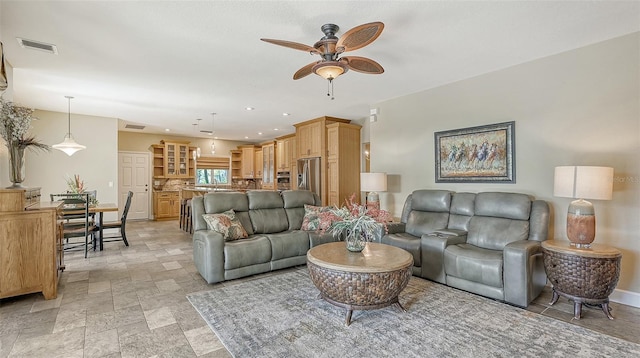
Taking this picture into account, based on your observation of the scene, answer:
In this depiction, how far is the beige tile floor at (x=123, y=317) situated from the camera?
7.11 ft

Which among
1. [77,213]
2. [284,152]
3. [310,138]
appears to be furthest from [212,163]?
[77,213]

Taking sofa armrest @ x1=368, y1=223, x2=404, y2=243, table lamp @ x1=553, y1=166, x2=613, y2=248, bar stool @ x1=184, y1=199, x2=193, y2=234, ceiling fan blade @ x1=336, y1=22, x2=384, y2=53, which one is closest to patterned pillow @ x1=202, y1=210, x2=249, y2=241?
sofa armrest @ x1=368, y1=223, x2=404, y2=243

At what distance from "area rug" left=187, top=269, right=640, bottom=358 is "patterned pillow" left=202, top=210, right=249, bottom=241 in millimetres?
790

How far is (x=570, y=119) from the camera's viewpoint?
332 cm

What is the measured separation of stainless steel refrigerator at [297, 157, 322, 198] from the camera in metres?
6.84

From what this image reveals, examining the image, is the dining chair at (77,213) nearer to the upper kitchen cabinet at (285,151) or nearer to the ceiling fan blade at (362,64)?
the ceiling fan blade at (362,64)

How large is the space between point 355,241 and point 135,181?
8.38 meters

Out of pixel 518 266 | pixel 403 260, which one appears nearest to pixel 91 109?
pixel 403 260

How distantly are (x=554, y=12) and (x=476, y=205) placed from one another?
216 centimetres

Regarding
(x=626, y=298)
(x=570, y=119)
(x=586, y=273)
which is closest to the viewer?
(x=586, y=273)

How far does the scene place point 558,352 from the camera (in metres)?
2.12

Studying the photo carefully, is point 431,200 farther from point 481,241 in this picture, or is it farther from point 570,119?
point 570,119

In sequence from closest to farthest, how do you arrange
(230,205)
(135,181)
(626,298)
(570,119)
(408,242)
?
(626,298) → (570,119) → (408,242) → (230,205) → (135,181)

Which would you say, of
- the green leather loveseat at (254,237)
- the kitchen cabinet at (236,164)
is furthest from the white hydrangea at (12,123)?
the kitchen cabinet at (236,164)
